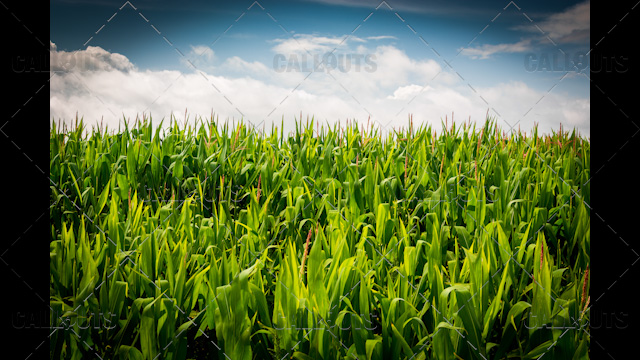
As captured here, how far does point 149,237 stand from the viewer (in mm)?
2055

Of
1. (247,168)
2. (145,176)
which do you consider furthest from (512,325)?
(145,176)

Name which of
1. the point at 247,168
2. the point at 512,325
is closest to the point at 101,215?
the point at 247,168

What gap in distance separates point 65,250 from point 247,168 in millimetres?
1601

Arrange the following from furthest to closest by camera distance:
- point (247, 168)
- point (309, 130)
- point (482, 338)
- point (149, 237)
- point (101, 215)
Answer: point (309, 130) → point (247, 168) → point (101, 215) → point (149, 237) → point (482, 338)

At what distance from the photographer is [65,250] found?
2166 millimetres

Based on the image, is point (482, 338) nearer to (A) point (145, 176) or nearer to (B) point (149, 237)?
(B) point (149, 237)

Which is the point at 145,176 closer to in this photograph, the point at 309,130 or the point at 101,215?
the point at 101,215

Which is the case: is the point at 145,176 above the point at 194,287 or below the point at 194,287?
above

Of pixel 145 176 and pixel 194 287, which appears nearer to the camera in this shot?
pixel 194 287
